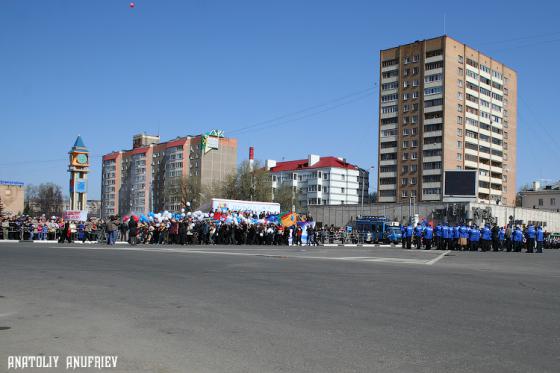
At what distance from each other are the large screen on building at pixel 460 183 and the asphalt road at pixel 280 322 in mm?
57334

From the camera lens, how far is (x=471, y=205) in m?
73.6

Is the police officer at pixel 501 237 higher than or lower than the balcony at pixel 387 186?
lower

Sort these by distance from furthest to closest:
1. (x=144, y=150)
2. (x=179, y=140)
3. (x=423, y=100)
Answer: (x=144, y=150)
(x=179, y=140)
(x=423, y=100)

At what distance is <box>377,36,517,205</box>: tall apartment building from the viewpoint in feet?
341

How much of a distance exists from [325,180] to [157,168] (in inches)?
1753

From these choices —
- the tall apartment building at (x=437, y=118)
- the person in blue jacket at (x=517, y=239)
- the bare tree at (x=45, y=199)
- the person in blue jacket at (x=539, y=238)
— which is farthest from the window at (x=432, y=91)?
the bare tree at (x=45, y=199)

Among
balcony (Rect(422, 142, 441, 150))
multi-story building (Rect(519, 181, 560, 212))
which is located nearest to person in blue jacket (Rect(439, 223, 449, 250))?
balcony (Rect(422, 142, 441, 150))

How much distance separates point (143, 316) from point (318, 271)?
8.60 m

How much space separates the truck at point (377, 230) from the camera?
55938 millimetres

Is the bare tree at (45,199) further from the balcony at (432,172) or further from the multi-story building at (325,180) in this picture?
the balcony at (432,172)

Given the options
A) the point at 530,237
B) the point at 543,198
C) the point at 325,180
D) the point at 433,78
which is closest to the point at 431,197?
the point at 433,78

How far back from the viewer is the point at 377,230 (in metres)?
57.3

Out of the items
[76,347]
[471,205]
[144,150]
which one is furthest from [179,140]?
[76,347]

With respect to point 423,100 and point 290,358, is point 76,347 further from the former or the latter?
point 423,100
